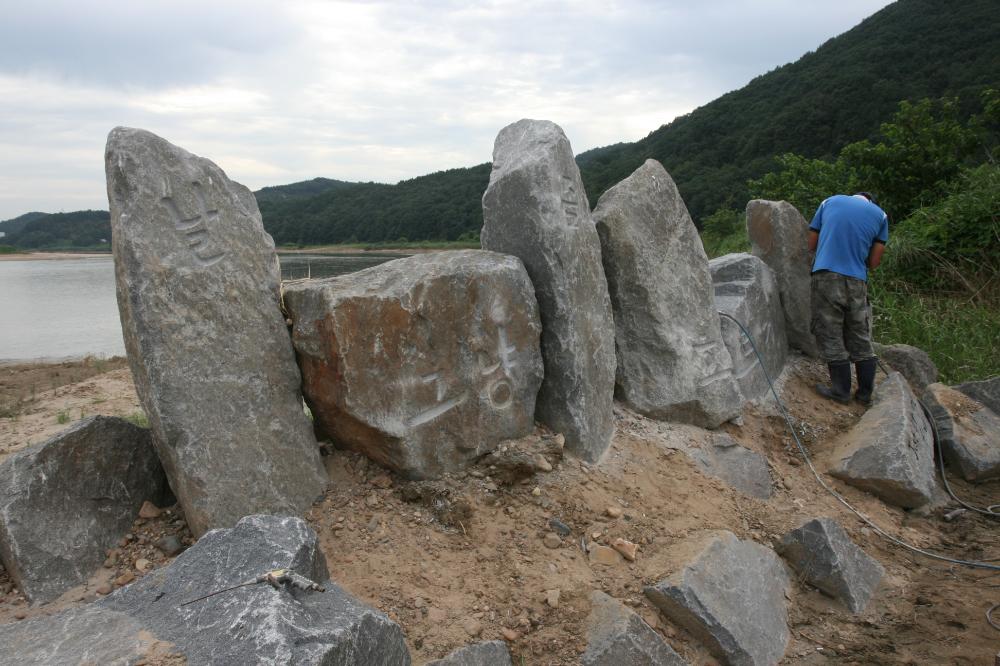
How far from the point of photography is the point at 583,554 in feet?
11.3

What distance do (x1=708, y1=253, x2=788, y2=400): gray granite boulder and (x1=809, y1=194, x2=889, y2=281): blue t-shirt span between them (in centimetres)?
50

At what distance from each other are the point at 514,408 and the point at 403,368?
712 mm

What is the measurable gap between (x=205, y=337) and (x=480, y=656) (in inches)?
68.7

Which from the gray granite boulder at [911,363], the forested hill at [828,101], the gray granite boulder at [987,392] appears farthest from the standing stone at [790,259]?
the forested hill at [828,101]

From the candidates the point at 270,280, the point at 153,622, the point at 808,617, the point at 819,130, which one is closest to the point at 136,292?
the point at 270,280

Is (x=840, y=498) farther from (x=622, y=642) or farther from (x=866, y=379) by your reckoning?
(x=622, y=642)

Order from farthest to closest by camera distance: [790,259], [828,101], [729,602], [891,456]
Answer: [828,101], [790,259], [891,456], [729,602]

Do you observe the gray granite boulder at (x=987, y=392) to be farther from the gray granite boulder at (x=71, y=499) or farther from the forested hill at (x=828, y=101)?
the forested hill at (x=828, y=101)

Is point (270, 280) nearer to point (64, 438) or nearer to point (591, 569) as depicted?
point (64, 438)

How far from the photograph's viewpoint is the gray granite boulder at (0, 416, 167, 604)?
289cm

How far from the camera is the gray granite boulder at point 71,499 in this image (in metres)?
2.89

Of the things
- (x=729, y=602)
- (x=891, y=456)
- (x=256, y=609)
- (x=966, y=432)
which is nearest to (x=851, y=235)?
(x=966, y=432)

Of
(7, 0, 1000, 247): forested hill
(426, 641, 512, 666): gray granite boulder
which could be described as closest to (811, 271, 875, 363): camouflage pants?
(426, 641, 512, 666): gray granite boulder

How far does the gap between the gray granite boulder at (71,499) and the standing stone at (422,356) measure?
85 cm
